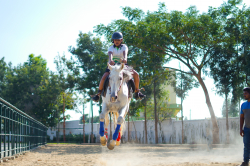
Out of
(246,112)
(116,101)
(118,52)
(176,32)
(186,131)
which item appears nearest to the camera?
(116,101)

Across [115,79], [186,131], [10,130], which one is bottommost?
[186,131]

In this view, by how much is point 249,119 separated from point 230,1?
16642mm

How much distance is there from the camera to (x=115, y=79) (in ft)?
27.1

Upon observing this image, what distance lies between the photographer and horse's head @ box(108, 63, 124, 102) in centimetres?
804

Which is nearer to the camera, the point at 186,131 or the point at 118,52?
the point at 118,52

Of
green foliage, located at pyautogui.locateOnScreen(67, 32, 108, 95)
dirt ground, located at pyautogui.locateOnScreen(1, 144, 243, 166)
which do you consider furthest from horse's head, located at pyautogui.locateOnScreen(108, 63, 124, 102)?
green foliage, located at pyautogui.locateOnScreen(67, 32, 108, 95)

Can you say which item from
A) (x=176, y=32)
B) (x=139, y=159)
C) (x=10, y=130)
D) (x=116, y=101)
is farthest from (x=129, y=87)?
(x=176, y=32)

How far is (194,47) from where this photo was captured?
2408cm

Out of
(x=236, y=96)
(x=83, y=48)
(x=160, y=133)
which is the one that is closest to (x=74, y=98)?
(x=83, y=48)

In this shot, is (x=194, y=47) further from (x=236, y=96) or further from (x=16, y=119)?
(x=16, y=119)

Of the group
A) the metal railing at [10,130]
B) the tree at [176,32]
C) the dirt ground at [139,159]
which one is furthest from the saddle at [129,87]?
the tree at [176,32]

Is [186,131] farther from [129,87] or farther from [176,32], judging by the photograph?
[129,87]

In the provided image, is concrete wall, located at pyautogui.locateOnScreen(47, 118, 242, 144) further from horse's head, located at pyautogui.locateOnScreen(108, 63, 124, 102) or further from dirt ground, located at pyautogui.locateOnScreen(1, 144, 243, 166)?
horse's head, located at pyautogui.locateOnScreen(108, 63, 124, 102)

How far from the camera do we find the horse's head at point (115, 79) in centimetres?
804
